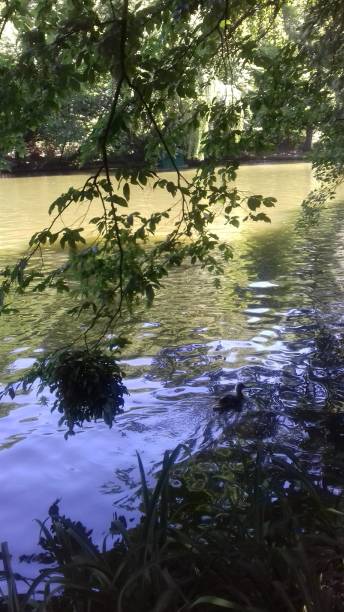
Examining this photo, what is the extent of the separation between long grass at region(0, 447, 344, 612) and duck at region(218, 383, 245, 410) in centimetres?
224

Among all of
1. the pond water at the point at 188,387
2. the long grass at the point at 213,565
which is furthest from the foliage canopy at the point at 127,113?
the long grass at the point at 213,565

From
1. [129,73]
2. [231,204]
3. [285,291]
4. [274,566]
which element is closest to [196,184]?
[231,204]

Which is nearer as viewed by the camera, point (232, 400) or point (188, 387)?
point (232, 400)

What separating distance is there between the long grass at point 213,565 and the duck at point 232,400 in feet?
7.35

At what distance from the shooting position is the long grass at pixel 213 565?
2799 mm

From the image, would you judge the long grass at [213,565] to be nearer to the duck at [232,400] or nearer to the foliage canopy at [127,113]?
the foliage canopy at [127,113]

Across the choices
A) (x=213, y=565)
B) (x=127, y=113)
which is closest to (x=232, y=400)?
(x=213, y=565)

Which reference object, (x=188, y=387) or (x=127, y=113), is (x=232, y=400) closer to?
(x=188, y=387)

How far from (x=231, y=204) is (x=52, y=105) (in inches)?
60.4

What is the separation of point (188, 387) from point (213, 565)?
3.91 m

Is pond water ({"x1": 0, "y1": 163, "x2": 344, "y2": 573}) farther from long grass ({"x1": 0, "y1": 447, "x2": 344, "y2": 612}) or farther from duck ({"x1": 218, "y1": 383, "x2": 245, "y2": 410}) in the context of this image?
long grass ({"x1": 0, "y1": 447, "x2": 344, "y2": 612})

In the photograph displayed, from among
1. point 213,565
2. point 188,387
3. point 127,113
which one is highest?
point 127,113

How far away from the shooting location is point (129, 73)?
370cm

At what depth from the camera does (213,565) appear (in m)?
3.12
